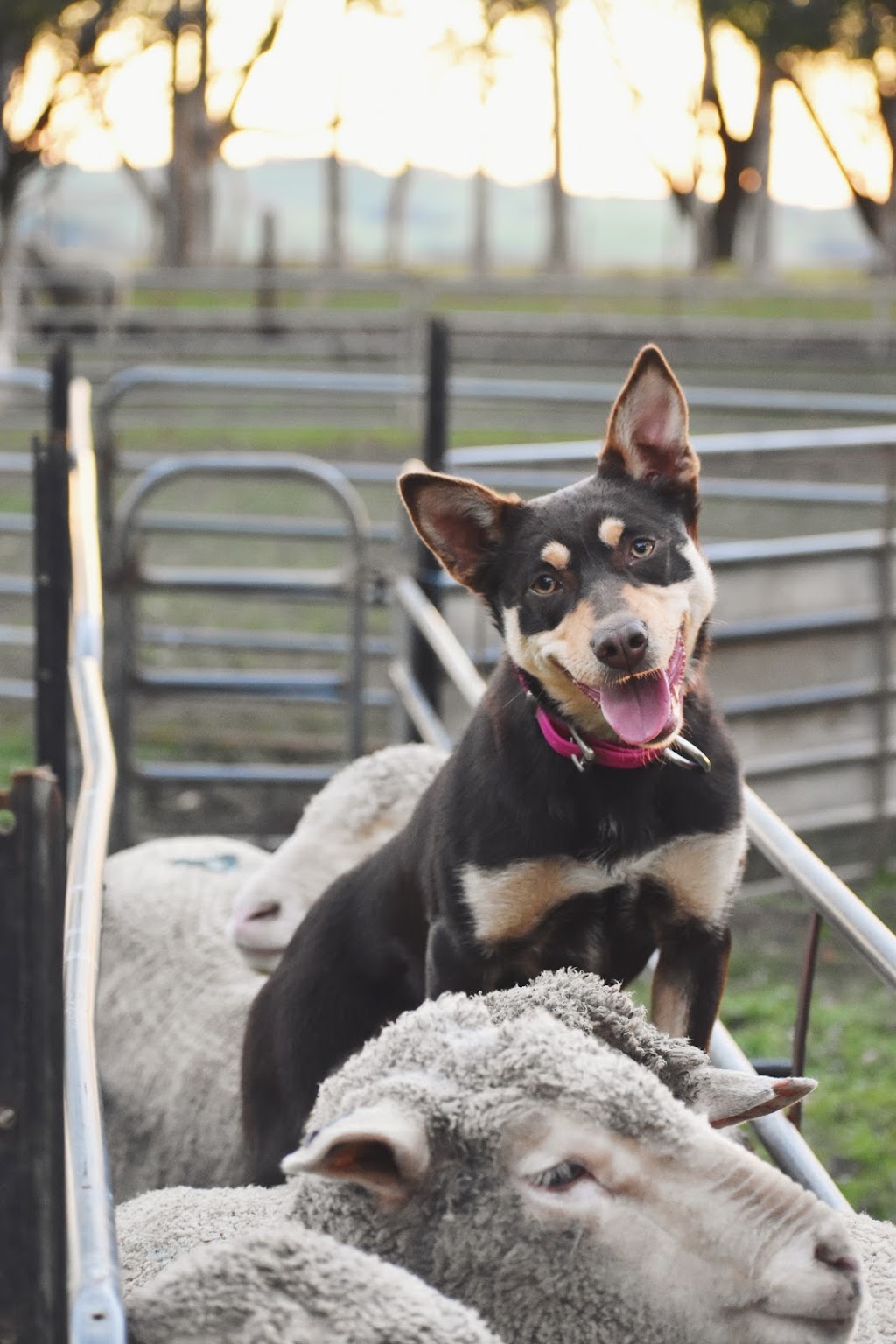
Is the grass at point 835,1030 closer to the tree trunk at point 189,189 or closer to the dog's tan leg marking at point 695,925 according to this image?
the dog's tan leg marking at point 695,925

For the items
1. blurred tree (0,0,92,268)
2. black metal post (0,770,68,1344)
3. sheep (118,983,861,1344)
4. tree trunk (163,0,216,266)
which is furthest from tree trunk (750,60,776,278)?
black metal post (0,770,68,1344)

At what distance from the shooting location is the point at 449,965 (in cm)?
245

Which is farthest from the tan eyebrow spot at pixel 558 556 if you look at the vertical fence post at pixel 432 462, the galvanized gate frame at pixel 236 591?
the galvanized gate frame at pixel 236 591

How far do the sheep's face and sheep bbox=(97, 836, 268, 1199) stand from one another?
1492mm

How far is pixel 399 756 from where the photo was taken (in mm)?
3232

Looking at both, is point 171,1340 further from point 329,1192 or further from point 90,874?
point 90,874

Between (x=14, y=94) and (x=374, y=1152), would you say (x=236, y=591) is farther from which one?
(x=14, y=94)

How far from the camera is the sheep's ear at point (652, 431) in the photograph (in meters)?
2.57

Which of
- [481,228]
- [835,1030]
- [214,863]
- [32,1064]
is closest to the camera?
[32,1064]

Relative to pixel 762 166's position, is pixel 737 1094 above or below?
below

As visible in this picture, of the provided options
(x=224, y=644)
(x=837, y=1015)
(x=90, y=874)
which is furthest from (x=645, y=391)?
(x=224, y=644)

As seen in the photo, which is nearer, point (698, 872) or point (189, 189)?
point (698, 872)

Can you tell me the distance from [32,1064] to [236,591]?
5.39 metres

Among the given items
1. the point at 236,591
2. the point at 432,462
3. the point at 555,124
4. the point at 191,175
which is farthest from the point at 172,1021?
the point at 555,124
